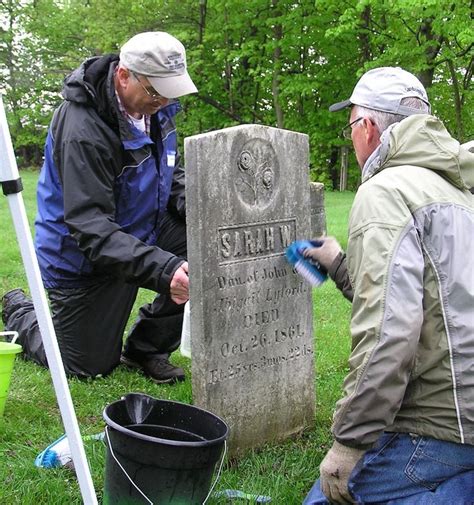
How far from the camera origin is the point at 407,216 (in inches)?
97.4

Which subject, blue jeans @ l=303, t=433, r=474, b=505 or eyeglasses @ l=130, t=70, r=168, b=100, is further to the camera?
eyeglasses @ l=130, t=70, r=168, b=100

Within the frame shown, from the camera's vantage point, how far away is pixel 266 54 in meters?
26.8

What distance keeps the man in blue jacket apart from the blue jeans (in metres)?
1.56

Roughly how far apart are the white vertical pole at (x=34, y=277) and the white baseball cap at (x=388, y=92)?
55.4 inches

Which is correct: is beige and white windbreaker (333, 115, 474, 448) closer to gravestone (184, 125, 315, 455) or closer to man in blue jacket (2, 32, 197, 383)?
gravestone (184, 125, 315, 455)

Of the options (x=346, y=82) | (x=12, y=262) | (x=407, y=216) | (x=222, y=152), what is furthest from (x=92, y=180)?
(x=346, y=82)

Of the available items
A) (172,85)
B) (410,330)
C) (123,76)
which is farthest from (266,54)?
(410,330)

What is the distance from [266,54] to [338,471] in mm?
25532

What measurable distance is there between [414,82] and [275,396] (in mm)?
1909

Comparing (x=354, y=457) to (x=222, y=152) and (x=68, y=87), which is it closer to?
(x=222, y=152)

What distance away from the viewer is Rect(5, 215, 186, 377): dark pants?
15.7ft

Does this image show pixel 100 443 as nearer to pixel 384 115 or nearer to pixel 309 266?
pixel 309 266

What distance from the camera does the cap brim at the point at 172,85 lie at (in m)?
4.24

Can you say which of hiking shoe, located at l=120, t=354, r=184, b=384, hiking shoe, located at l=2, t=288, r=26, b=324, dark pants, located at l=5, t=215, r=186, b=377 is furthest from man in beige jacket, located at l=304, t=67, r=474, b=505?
hiking shoe, located at l=2, t=288, r=26, b=324
